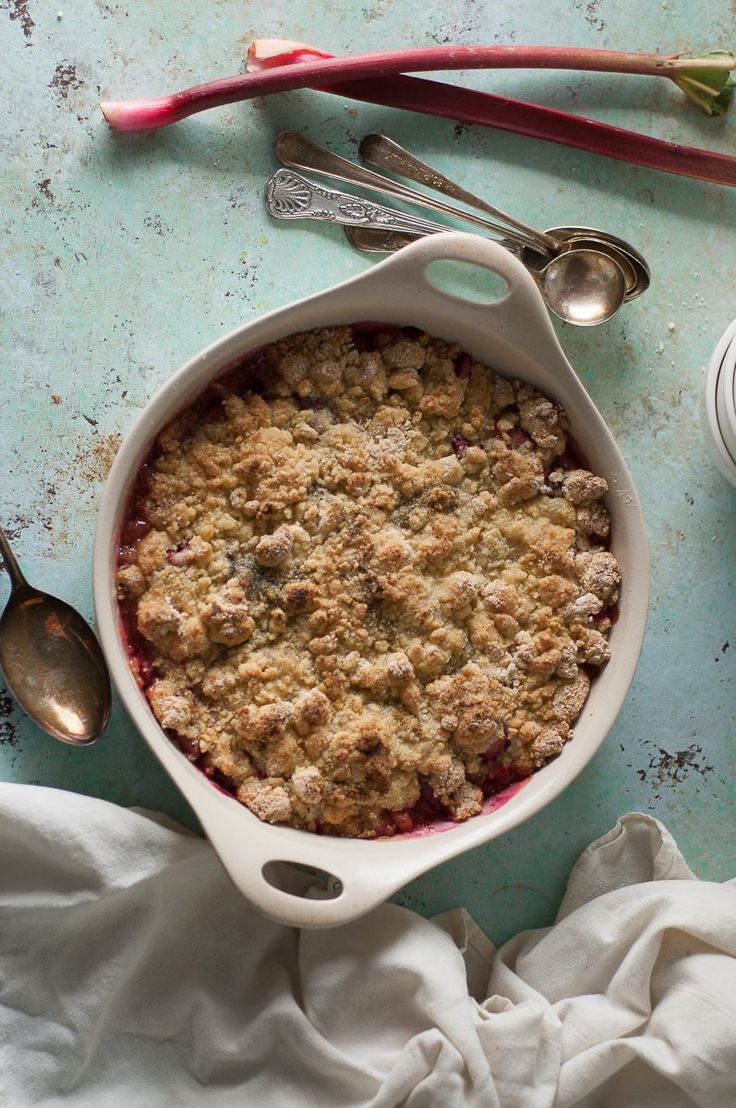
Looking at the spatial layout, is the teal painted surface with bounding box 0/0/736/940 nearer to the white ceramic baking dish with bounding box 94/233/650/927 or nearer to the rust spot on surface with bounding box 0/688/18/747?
the rust spot on surface with bounding box 0/688/18/747

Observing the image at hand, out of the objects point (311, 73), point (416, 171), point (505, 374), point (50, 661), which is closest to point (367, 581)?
point (505, 374)

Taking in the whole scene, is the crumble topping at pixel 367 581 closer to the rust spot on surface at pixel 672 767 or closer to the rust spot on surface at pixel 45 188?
the rust spot on surface at pixel 672 767

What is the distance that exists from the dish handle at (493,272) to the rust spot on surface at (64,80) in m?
0.69

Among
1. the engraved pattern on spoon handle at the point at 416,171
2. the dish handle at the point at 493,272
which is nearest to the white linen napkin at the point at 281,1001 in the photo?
the dish handle at the point at 493,272

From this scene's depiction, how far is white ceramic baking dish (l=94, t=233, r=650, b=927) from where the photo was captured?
1668mm

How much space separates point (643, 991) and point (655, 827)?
0.93 ft

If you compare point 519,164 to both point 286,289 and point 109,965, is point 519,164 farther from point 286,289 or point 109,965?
point 109,965

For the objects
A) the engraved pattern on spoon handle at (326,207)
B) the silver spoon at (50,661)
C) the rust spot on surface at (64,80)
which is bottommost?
the silver spoon at (50,661)

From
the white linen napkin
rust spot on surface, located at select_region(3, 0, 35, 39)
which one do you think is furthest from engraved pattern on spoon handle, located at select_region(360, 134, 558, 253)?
the white linen napkin

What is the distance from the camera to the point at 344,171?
78.1 inches

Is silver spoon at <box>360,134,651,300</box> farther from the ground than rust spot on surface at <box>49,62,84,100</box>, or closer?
closer

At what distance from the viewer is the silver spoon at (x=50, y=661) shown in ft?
6.01

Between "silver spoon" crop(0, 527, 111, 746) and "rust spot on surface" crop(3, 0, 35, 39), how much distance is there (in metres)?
0.91

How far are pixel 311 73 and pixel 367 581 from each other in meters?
0.91
